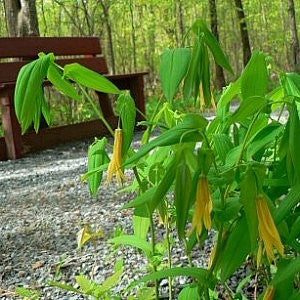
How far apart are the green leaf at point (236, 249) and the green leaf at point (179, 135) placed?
0.47 ft

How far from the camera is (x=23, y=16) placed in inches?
226

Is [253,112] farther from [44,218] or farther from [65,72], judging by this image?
[44,218]

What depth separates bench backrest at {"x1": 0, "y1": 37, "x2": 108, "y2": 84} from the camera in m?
4.53

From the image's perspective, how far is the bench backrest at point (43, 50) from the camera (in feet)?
14.9

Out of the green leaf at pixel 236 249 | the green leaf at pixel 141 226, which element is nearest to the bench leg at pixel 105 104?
the green leaf at pixel 141 226

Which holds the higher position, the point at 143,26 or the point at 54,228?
the point at 143,26

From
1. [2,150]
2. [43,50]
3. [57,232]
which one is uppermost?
[43,50]

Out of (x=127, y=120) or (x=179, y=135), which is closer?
(x=179, y=135)

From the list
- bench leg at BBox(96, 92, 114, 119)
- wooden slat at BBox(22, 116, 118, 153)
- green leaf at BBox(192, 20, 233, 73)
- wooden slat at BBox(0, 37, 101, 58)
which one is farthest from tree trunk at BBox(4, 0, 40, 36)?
green leaf at BBox(192, 20, 233, 73)

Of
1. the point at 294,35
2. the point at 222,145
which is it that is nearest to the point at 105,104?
the point at 222,145

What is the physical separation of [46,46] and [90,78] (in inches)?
169

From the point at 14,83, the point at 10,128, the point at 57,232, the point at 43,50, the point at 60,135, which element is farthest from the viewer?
the point at 43,50

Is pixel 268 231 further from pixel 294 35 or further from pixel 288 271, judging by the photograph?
pixel 294 35

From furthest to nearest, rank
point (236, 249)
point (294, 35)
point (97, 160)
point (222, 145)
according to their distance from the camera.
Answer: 1. point (294, 35)
2. point (97, 160)
3. point (222, 145)
4. point (236, 249)
